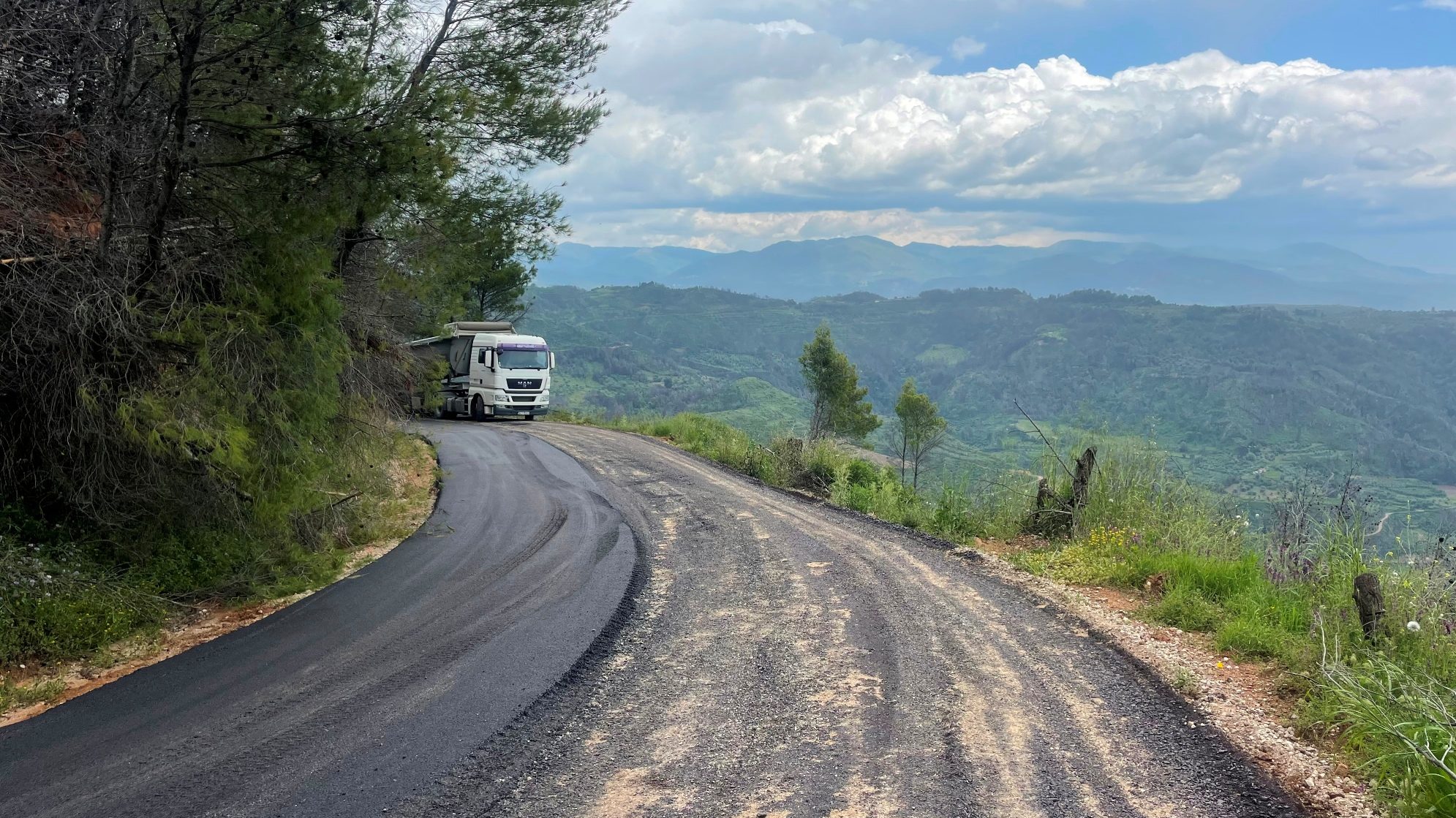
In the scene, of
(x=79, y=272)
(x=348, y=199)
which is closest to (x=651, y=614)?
(x=348, y=199)

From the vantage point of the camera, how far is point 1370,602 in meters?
5.61

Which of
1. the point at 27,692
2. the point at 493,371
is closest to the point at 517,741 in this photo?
the point at 27,692

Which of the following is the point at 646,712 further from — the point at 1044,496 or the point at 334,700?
the point at 1044,496

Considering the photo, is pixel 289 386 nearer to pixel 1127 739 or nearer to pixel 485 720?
pixel 485 720

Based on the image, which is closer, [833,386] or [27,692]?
[27,692]

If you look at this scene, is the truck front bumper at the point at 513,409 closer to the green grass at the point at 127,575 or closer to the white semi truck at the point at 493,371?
the white semi truck at the point at 493,371

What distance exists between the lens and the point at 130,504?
6875mm

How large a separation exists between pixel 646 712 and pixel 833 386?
36872 mm

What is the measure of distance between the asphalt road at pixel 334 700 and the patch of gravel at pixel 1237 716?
419cm

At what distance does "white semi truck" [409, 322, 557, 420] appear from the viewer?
28.5m

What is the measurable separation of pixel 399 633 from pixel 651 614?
6.73 ft

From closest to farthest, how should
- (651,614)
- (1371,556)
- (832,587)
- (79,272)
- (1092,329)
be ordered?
1. (79,272)
2. (1371,556)
3. (651,614)
4. (832,587)
5. (1092,329)

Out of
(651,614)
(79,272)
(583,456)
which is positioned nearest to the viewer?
(79,272)

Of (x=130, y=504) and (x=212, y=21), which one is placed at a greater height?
(x=212, y=21)
